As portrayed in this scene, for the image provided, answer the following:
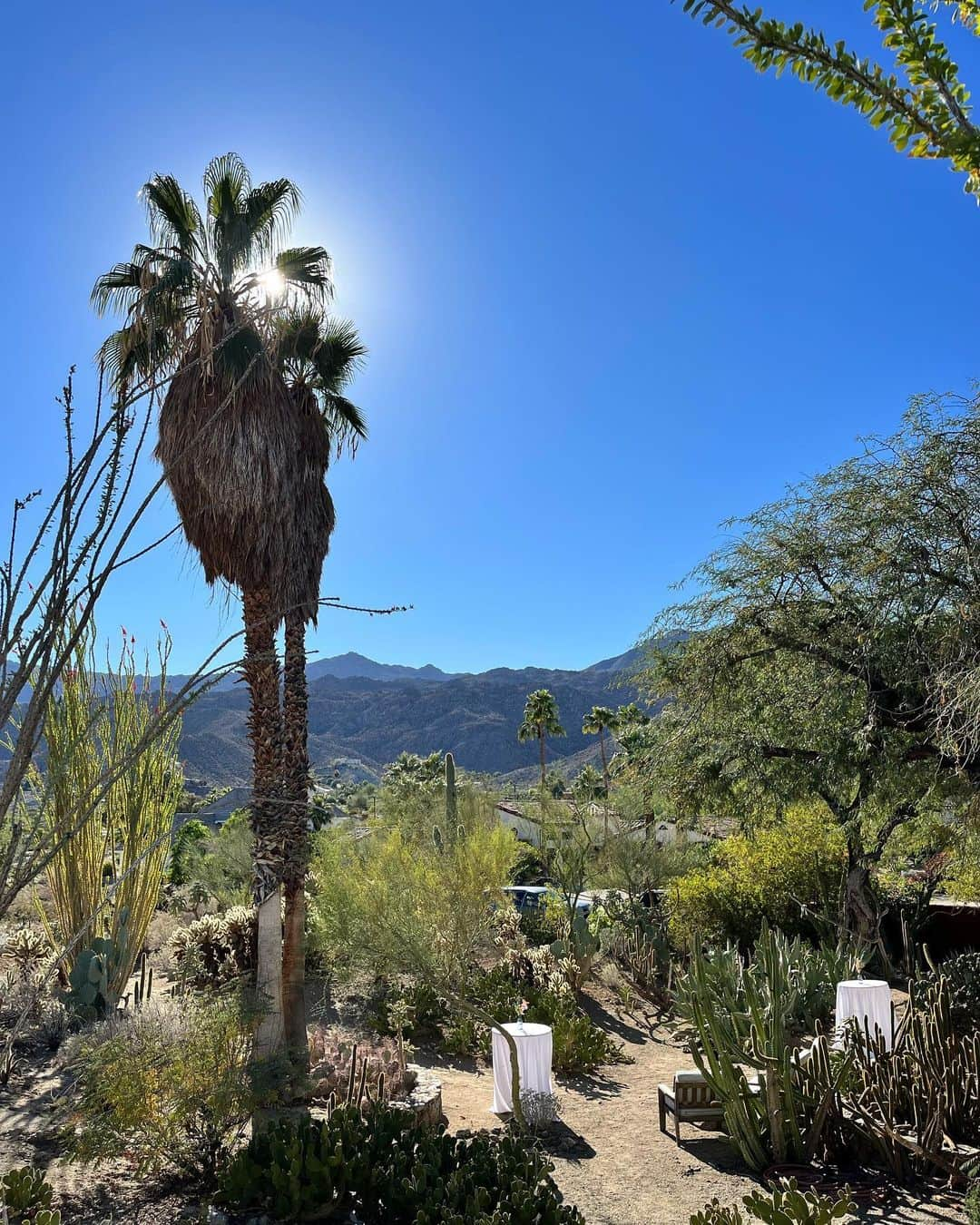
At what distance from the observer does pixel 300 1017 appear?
980cm

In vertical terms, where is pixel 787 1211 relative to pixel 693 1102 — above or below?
above

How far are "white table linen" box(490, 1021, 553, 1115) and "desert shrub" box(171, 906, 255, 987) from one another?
6336mm

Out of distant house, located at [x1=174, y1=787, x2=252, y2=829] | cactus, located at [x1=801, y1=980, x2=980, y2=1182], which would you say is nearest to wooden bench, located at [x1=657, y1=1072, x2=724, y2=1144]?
cactus, located at [x1=801, y1=980, x2=980, y2=1182]

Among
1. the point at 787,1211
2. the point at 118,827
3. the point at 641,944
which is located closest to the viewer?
the point at 787,1211

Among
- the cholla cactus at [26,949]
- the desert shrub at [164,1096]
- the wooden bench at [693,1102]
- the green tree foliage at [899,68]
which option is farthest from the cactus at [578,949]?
the green tree foliage at [899,68]

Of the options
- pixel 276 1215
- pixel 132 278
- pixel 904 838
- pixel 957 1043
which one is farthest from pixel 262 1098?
pixel 904 838

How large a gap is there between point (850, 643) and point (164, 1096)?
22.2ft

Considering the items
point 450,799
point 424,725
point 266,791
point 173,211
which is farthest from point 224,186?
point 424,725

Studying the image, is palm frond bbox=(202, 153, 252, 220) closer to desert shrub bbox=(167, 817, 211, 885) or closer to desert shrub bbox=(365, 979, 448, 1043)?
desert shrub bbox=(365, 979, 448, 1043)

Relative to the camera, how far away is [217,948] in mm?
14500

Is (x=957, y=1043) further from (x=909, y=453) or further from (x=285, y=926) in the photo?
(x=285, y=926)

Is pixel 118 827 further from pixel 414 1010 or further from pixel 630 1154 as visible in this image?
pixel 630 1154

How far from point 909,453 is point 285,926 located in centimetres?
809

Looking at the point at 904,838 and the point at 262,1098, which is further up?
the point at 904,838
